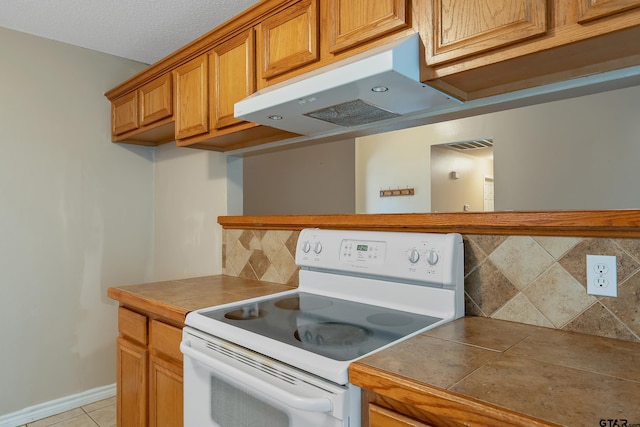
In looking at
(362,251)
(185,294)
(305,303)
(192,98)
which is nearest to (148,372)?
(185,294)

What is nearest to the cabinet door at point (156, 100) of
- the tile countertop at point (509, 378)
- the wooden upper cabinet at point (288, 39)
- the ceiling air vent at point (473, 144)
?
the wooden upper cabinet at point (288, 39)

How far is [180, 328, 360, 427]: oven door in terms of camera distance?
886 mm

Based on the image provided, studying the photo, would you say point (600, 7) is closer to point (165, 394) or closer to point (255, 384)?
point (255, 384)

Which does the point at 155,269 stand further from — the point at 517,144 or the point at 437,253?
the point at 517,144

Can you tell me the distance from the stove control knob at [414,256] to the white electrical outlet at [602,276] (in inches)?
18.7

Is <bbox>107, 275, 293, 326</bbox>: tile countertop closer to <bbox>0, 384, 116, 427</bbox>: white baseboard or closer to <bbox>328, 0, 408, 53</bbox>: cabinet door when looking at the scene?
<bbox>328, 0, 408, 53</bbox>: cabinet door

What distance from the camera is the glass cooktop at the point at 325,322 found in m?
1.04

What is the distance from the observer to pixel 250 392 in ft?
3.62

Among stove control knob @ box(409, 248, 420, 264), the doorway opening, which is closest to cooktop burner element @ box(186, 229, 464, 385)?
stove control knob @ box(409, 248, 420, 264)

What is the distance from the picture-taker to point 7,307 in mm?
2363

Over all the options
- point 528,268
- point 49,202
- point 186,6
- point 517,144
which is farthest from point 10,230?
point 517,144

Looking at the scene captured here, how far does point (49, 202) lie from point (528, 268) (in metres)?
2.71

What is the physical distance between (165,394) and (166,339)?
23cm

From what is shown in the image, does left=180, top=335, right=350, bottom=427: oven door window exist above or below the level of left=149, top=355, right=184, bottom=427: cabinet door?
above
